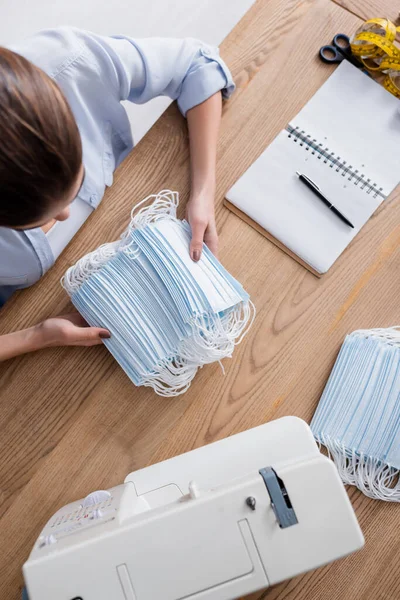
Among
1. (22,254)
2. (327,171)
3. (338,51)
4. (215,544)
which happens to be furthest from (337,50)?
(215,544)

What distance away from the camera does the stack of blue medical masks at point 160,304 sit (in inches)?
36.8

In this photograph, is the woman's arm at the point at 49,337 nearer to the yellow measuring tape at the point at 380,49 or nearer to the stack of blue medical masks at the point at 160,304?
the stack of blue medical masks at the point at 160,304

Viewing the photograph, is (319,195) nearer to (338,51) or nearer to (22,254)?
(338,51)

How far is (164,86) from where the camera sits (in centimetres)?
104

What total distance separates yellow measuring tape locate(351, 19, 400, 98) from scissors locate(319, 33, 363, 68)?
0.01m

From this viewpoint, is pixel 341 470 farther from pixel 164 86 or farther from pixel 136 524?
pixel 164 86

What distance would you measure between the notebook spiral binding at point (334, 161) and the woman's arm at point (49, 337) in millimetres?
514

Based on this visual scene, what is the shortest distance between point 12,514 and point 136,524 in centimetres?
38

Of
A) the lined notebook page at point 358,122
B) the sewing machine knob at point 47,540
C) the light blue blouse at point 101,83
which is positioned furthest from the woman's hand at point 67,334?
the lined notebook page at point 358,122

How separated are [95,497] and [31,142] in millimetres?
552

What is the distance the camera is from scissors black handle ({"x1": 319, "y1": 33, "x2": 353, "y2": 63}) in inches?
42.9

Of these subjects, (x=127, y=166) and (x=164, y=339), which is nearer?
(x=164, y=339)

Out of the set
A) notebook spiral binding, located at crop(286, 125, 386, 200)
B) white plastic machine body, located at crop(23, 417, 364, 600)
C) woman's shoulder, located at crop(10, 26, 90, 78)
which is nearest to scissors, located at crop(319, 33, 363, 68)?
notebook spiral binding, located at crop(286, 125, 386, 200)

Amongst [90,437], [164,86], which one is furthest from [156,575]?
[164,86]
